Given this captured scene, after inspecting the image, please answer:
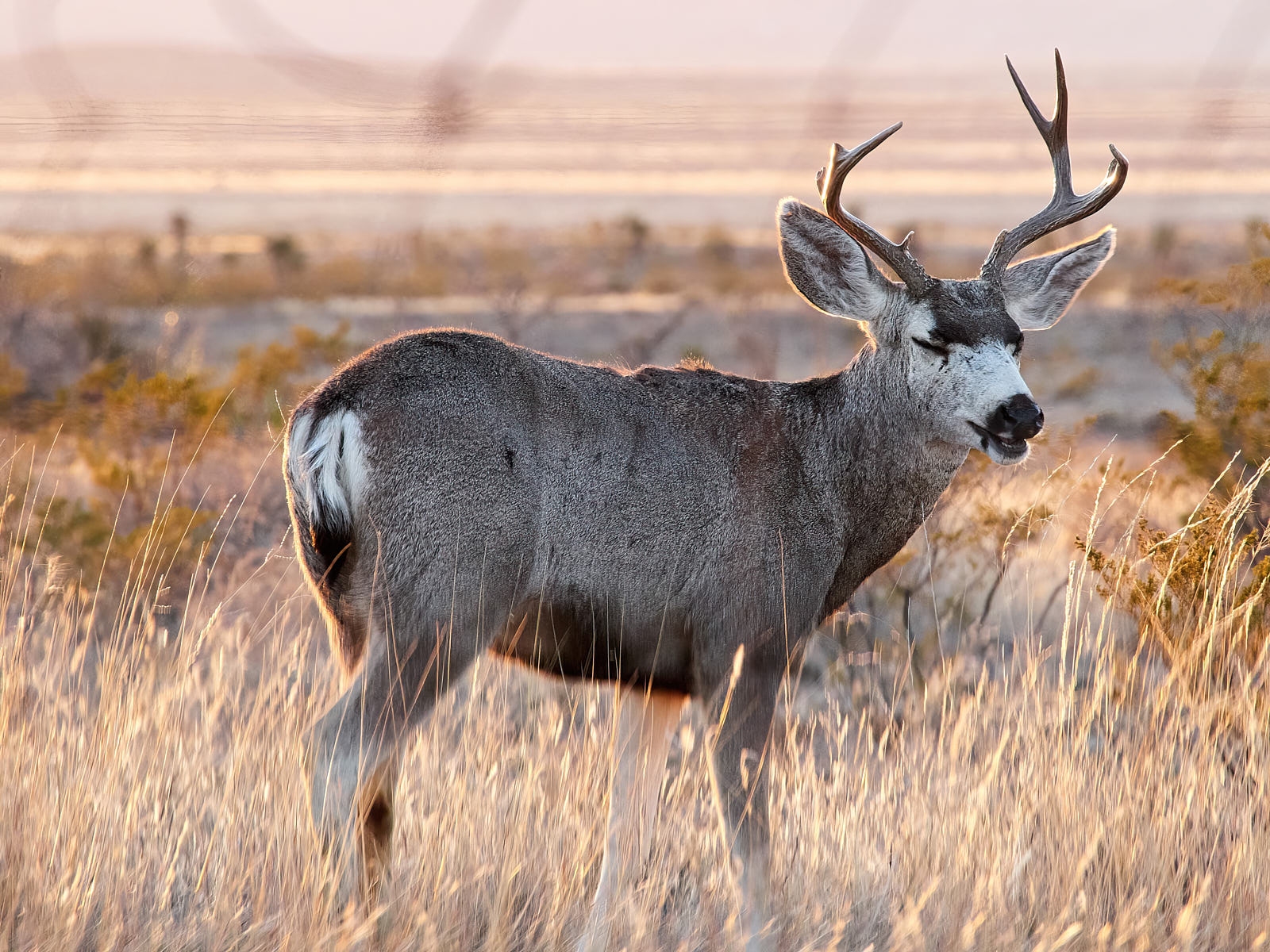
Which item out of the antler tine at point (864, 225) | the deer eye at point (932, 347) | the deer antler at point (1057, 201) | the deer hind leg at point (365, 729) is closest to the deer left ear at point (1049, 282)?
the deer antler at point (1057, 201)

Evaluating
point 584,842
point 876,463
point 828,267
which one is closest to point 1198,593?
point 876,463

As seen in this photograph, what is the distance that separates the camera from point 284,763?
4086mm

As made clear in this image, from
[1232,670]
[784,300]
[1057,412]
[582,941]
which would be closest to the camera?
[582,941]

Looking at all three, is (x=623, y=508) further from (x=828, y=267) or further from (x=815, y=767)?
(x=815, y=767)

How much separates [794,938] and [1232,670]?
285 centimetres

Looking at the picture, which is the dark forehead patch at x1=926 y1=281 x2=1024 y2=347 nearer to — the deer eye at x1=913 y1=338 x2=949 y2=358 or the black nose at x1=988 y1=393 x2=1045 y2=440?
the deer eye at x1=913 y1=338 x2=949 y2=358

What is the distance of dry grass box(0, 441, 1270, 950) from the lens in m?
3.92

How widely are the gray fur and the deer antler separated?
9.7 inches

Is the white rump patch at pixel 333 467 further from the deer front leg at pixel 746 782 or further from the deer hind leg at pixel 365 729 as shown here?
the deer front leg at pixel 746 782

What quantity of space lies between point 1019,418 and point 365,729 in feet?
7.49

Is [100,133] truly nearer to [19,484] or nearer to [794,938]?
[794,938]

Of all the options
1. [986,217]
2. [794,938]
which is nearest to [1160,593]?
[794,938]

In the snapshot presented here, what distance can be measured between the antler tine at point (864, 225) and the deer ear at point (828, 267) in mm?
65

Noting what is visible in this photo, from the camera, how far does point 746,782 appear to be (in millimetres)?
4262
